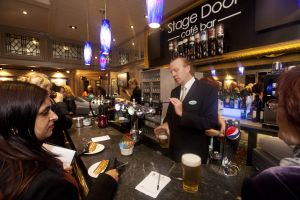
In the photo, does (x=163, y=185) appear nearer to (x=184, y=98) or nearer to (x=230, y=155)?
(x=230, y=155)

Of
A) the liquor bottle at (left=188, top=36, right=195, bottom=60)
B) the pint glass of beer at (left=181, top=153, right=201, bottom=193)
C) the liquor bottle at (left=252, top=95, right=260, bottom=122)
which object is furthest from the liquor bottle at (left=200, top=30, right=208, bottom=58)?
the pint glass of beer at (left=181, top=153, right=201, bottom=193)

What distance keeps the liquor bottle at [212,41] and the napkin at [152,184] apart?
2676 mm

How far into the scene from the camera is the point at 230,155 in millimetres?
1127

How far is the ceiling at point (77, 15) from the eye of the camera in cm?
443

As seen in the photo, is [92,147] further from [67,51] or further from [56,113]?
[67,51]

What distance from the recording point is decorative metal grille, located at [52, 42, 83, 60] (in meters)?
7.50

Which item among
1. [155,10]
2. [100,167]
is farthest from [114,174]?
[155,10]

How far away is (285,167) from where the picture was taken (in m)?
0.54

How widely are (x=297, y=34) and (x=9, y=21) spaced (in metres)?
7.85

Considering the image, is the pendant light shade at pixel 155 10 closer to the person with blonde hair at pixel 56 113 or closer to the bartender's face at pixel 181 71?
the bartender's face at pixel 181 71

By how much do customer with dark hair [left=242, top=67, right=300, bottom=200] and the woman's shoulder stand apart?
2.09 ft

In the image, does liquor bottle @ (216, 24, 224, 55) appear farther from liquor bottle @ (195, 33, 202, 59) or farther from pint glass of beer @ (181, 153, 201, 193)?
pint glass of beer @ (181, 153, 201, 193)

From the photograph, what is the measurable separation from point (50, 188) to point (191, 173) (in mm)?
626

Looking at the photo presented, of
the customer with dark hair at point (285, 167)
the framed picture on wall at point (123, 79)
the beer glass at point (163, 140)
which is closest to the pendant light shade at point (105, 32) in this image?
the beer glass at point (163, 140)
